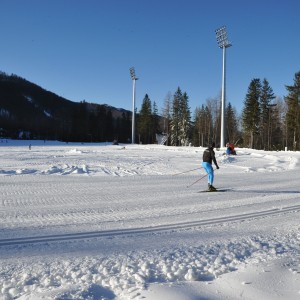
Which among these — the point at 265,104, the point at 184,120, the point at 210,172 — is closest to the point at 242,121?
the point at 265,104

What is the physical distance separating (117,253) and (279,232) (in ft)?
11.0

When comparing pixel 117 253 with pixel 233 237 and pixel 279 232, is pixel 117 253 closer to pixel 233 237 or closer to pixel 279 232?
pixel 233 237

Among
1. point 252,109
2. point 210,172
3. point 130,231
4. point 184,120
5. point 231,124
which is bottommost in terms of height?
point 130,231

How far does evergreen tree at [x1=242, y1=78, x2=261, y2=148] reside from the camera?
6006 centimetres

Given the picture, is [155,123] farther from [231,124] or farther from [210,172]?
[210,172]

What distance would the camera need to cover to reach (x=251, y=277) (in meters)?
4.05

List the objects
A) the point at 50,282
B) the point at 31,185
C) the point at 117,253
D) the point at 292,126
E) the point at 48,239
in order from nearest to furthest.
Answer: the point at 50,282 → the point at 117,253 → the point at 48,239 → the point at 31,185 → the point at 292,126

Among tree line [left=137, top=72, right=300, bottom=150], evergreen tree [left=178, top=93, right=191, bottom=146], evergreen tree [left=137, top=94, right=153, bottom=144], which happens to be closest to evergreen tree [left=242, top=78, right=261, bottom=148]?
tree line [left=137, top=72, right=300, bottom=150]

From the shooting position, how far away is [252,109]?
60.2 m

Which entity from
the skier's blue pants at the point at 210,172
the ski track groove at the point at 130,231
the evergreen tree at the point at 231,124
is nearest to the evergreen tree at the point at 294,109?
the evergreen tree at the point at 231,124

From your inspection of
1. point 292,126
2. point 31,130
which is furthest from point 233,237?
point 31,130

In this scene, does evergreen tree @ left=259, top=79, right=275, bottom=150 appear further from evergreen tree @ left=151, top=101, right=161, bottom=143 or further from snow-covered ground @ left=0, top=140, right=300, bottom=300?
snow-covered ground @ left=0, top=140, right=300, bottom=300

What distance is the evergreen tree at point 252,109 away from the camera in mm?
60062

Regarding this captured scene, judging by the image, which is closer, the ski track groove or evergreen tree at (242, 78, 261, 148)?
the ski track groove
